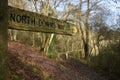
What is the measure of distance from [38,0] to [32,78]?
11.4 metres

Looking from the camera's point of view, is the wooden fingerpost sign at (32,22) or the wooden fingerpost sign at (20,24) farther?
the wooden fingerpost sign at (32,22)

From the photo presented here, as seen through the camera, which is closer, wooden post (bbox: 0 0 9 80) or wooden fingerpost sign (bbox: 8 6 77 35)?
wooden post (bbox: 0 0 9 80)

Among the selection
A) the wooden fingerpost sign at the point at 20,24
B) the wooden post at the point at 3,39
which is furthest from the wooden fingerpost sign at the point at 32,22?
the wooden post at the point at 3,39

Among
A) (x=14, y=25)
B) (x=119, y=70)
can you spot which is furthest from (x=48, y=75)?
(x=119, y=70)

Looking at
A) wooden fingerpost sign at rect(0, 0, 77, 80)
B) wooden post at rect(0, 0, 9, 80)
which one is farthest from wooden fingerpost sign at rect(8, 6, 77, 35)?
wooden post at rect(0, 0, 9, 80)

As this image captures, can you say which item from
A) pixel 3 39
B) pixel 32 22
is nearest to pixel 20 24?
pixel 32 22

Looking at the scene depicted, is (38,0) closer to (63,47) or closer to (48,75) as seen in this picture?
(48,75)

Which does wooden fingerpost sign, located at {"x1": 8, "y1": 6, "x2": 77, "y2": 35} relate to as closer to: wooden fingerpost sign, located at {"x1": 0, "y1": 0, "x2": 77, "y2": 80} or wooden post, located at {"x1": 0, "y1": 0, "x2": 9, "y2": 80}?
wooden fingerpost sign, located at {"x1": 0, "y1": 0, "x2": 77, "y2": 80}

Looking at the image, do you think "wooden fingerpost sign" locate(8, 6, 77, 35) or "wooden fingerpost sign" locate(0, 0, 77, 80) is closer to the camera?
"wooden fingerpost sign" locate(0, 0, 77, 80)

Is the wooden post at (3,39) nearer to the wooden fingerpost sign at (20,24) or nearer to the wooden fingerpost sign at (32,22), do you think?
the wooden fingerpost sign at (20,24)

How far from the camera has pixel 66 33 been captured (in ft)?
14.4

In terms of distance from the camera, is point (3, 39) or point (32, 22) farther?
point (32, 22)

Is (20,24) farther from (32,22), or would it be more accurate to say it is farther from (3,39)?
(3,39)

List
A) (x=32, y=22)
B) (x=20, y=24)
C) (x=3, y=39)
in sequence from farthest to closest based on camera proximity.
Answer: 1. (x=32, y=22)
2. (x=20, y=24)
3. (x=3, y=39)
